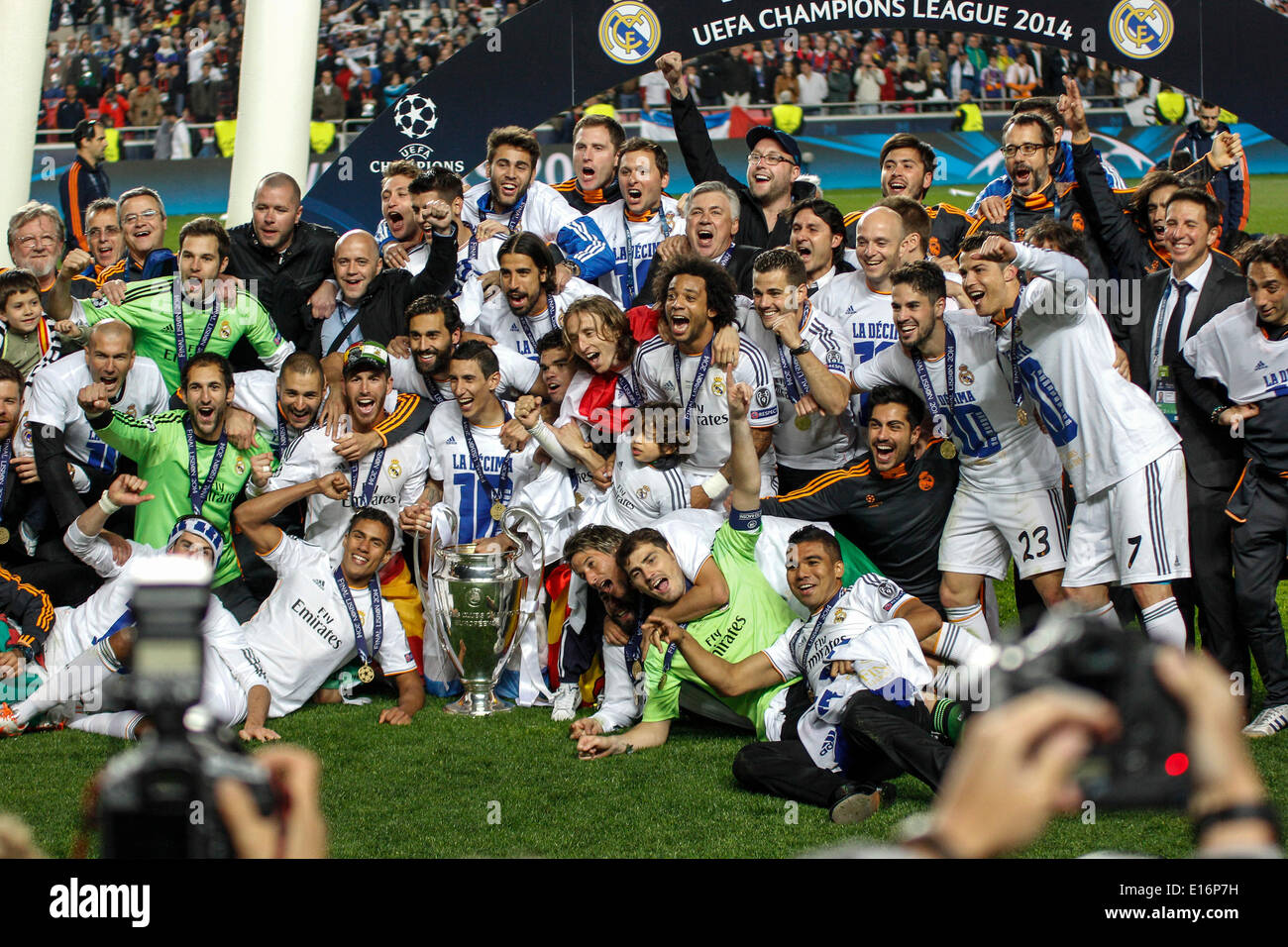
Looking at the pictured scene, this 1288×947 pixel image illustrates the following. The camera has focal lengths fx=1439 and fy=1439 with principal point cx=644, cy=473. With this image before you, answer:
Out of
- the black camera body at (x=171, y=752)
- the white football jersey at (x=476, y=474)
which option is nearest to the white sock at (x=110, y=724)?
the white football jersey at (x=476, y=474)

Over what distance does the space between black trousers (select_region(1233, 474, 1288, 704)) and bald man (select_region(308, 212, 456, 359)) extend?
3585mm

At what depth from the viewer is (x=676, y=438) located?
5.93 metres

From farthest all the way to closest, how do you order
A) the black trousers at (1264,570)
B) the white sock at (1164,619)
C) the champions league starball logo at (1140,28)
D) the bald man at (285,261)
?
the champions league starball logo at (1140,28), the bald man at (285,261), the black trousers at (1264,570), the white sock at (1164,619)

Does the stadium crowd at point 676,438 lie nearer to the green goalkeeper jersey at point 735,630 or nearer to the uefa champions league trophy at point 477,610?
the green goalkeeper jersey at point 735,630

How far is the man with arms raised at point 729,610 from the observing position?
209 inches

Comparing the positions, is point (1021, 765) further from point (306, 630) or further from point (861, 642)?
point (306, 630)

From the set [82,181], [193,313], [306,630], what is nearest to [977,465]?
[306,630]

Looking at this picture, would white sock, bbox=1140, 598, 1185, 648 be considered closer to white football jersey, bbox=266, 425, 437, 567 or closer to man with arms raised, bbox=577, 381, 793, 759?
man with arms raised, bbox=577, 381, 793, 759

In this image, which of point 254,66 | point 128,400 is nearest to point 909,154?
point 128,400

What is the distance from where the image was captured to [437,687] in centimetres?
630

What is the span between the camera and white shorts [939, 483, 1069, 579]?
556 centimetres

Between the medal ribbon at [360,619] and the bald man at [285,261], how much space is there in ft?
4.87

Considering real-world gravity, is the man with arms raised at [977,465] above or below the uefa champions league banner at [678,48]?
below
